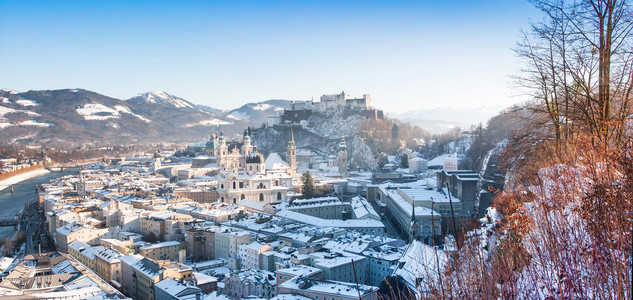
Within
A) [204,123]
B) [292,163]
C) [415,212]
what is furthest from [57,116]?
[415,212]

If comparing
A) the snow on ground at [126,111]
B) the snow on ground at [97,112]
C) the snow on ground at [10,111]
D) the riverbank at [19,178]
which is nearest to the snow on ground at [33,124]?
the snow on ground at [10,111]

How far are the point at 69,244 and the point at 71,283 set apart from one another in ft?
23.7

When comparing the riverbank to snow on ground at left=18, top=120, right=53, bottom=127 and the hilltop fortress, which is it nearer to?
the hilltop fortress

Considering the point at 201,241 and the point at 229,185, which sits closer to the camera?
the point at 201,241

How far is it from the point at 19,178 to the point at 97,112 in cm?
8651

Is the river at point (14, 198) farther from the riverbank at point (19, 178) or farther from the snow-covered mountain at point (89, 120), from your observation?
the snow-covered mountain at point (89, 120)

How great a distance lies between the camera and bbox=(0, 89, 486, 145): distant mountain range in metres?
111

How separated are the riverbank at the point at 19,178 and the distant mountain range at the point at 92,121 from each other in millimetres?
45653

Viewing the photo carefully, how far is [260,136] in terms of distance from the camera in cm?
5416

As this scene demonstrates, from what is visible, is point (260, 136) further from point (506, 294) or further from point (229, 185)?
point (506, 294)

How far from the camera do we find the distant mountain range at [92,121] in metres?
111

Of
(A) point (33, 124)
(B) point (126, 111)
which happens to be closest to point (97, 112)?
(B) point (126, 111)

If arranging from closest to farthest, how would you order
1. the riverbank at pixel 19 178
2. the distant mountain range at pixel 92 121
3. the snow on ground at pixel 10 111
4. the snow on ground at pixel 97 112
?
the riverbank at pixel 19 178
the distant mountain range at pixel 92 121
the snow on ground at pixel 10 111
the snow on ground at pixel 97 112

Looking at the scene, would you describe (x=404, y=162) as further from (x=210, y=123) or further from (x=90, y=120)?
(x=210, y=123)
